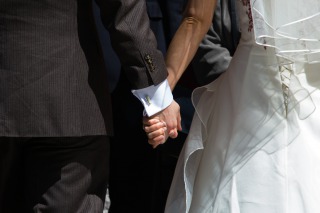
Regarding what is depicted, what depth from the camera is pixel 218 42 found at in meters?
2.57

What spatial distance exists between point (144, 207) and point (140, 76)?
1099mm

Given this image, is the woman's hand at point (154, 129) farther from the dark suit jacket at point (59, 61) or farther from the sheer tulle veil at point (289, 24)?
the sheer tulle veil at point (289, 24)

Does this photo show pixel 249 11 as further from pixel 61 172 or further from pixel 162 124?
pixel 61 172

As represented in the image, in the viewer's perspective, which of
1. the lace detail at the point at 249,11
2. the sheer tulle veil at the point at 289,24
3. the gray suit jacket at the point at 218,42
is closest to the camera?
the sheer tulle veil at the point at 289,24

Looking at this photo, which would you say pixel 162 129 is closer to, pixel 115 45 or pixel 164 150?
pixel 115 45

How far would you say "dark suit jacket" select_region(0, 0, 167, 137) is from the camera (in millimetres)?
1941

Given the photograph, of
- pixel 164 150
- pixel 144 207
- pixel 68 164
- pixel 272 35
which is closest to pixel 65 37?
pixel 68 164

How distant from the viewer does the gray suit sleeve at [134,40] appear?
1988 millimetres

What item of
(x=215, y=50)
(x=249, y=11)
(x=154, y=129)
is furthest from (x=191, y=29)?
(x=215, y=50)

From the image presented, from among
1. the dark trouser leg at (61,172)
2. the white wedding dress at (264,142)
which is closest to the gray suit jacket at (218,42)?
the white wedding dress at (264,142)

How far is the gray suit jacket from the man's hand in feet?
1.40

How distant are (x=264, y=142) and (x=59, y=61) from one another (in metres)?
0.57

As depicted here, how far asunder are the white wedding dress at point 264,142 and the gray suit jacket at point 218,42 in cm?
40

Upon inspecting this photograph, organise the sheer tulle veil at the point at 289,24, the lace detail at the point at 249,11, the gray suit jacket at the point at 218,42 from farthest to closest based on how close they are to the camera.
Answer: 1. the gray suit jacket at the point at 218,42
2. the lace detail at the point at 249,11
3. the sheer tulle veil at the point at 289,24
